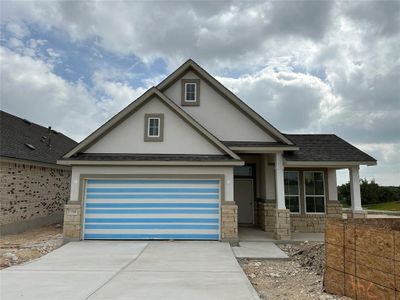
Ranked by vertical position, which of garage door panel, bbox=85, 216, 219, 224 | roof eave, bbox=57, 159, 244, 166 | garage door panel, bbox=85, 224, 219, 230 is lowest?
garage door panel, bbox=85, 224, 219, 230

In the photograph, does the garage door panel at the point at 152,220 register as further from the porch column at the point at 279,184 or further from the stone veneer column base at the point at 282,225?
the porch column at the point at 279,184

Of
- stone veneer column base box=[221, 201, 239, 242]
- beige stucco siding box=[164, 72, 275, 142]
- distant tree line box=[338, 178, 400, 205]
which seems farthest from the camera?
distant tree line box=[338, 178, 400, 205]

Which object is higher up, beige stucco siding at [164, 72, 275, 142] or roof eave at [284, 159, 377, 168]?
beige stucco siding at [164, 72, 275, 142]

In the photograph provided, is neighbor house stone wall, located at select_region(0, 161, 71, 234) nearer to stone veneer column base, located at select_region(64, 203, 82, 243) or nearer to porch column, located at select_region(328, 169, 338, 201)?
stone veneer column base, located at select_region(64, 203, 82, 243)

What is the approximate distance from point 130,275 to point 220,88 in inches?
329

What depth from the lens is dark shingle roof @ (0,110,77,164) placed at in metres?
14.0

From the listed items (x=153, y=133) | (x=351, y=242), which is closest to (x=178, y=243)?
(x=153, y=133)

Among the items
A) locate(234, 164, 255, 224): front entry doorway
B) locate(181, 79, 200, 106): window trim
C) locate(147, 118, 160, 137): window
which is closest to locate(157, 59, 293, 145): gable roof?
locate(181, 79, 200, 106): window trim

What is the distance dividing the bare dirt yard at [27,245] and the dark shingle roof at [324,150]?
31.2ft

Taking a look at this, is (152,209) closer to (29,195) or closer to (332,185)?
(29,195)

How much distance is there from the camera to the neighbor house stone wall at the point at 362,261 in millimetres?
4766

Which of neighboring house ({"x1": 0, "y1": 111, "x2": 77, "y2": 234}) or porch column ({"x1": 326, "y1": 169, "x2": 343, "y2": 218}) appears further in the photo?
porch column ({"x1": 326, "y1": 169, "x2": 343, "y2": 218})

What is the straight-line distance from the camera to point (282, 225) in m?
11.6

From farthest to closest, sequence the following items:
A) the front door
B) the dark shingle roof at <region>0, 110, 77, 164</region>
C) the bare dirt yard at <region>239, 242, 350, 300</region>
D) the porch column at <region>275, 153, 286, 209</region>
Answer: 1. the front door
2. the dark shingle roof at <region>0, 110, 77, 164</region>
3. the porch column at <region>275, 153, 286, 209</region>
4. the bare dirt yard at <region>239, 242, 350, 300</region>
